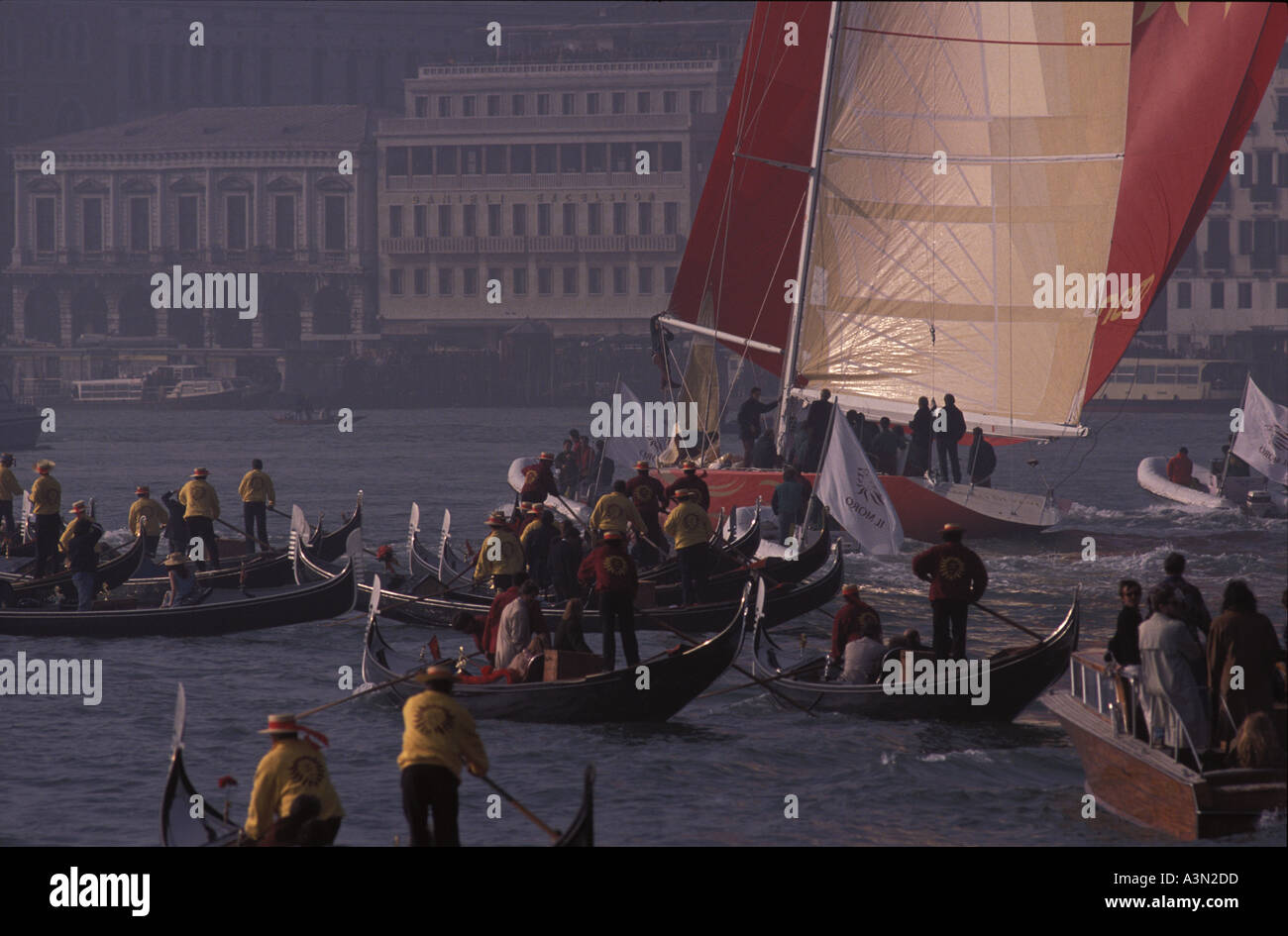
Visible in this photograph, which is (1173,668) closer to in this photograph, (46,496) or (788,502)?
(788,502)

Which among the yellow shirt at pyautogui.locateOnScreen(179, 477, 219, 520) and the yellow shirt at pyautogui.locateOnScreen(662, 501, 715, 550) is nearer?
the yellow shirt at pyautogui.locateOnScreen(662, 501, 715, 550)

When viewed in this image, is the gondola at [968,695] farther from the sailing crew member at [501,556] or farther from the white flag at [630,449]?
the white flag at [630,449]

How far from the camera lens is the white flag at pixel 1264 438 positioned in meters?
39.7

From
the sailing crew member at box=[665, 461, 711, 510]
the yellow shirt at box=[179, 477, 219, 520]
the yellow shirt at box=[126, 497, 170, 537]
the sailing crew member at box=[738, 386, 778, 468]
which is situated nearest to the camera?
the sailing crew member at box=[665, 461, 711, 510]

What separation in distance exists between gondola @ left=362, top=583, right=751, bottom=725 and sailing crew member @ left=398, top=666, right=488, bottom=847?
22.0 ft

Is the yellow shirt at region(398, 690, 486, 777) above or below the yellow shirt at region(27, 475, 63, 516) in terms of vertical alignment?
below

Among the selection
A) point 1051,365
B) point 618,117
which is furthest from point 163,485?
point 618,117

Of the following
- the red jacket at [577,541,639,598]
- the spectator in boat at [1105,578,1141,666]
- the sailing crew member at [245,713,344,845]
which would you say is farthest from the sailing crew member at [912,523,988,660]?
the sailing crew member at [245,713,344,845]

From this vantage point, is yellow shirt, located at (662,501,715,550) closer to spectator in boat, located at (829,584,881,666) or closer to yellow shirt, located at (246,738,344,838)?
spectator in boat, located at (829,584,881,666)

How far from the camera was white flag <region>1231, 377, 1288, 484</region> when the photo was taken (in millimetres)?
39688

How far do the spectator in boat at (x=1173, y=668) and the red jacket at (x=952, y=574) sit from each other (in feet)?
15.3

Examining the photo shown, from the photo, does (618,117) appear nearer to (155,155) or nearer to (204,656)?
(155,155)
